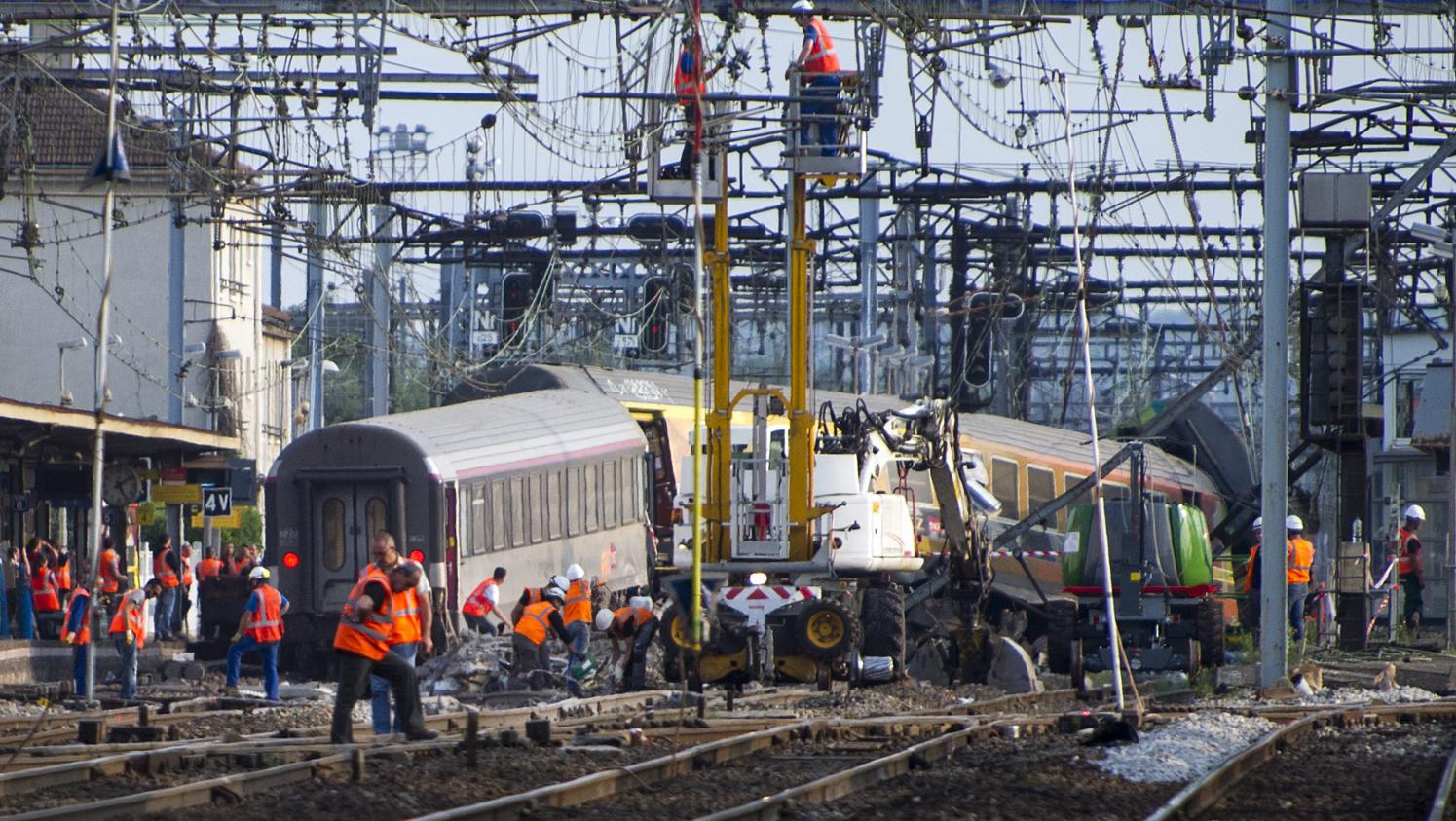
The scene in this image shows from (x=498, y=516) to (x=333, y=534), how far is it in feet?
7.35

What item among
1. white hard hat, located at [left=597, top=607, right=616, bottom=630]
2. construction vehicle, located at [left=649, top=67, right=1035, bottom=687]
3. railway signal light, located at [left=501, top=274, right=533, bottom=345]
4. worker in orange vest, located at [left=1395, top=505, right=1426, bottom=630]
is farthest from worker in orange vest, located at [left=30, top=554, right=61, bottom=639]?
worker in orange vest, located at [left=1395, top=505, right=1426, bottom=630]

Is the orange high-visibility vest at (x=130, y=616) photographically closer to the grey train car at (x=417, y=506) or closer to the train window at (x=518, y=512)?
the grey train car at (x=417, y=506)

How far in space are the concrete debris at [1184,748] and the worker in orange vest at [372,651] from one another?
452 cm

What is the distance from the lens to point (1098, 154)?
34.8 m

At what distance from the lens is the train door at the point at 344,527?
28516mm

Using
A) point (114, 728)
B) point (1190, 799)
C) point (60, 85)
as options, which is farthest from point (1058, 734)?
point (60, 85)

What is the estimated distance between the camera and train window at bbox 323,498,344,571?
28.7 metres

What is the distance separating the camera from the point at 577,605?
80.0ft

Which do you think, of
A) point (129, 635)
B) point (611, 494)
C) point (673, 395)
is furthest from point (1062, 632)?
point (673, 395)

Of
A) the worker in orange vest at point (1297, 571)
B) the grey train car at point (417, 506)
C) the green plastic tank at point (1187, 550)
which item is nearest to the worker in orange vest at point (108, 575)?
the grey train car at point (417, 506)

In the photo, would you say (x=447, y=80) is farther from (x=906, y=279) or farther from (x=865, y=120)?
(x=906, y=279)

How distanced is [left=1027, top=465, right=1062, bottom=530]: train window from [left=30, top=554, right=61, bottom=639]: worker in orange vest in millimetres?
14598

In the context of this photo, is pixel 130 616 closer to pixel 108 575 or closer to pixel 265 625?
pixel 108 575

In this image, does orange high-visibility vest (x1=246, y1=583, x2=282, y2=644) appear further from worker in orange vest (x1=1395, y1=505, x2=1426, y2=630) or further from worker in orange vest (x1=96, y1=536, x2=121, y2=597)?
worker in orange vest (x1=1395, y1=505, x2=1426, y2=630)
